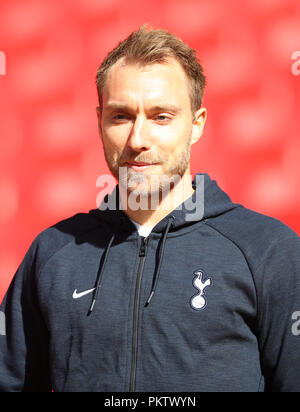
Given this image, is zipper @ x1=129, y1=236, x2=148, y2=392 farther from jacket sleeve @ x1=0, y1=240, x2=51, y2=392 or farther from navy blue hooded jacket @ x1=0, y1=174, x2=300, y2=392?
jacket sleeve @ x1=0, y1=240, x2=51, y2=392

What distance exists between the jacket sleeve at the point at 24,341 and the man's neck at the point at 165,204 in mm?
269

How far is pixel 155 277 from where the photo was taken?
103cm

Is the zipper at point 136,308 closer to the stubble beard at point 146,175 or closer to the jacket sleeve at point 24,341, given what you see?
the stubble beard at point 146,175

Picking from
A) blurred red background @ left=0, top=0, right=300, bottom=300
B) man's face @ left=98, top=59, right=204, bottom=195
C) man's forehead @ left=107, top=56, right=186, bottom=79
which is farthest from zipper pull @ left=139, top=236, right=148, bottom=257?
blurred red background @ left=0, top=0, right=300, bottom=300

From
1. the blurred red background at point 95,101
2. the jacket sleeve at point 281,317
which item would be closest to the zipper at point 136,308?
the jacket sleeve at point 281,317

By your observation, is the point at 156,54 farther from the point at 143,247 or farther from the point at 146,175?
the point at 143,247

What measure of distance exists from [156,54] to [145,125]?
17 centimetres

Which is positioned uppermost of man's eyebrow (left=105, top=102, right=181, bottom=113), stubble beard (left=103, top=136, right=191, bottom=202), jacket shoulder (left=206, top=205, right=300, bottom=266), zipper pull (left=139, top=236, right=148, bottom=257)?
man's eyebrow (left=105, top=102, right=181, bottom=113)

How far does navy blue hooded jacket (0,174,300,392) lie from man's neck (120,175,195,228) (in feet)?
0.10

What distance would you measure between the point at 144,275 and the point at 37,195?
2.65 ft

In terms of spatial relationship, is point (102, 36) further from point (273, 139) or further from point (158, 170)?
point (158, 170)

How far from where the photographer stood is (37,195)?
1.74m

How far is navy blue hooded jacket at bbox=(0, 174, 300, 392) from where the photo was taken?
964mm
